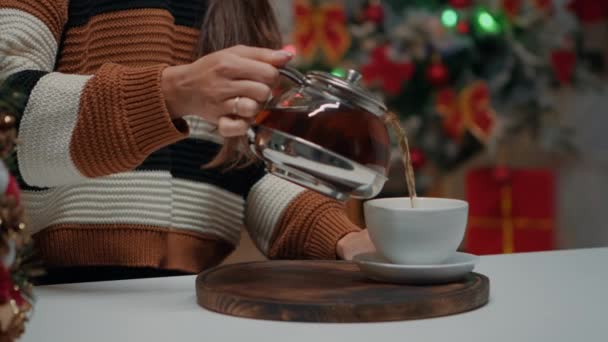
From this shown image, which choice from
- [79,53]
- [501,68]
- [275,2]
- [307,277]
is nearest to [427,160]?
[501,68]

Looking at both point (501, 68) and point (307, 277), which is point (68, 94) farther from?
point (501, 68)

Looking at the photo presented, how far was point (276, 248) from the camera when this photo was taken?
1277 millimetres

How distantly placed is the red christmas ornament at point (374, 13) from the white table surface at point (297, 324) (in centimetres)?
155

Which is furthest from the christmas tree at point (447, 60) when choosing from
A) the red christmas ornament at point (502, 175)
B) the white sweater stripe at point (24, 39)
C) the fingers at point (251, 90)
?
the fingers at point (251, 90)

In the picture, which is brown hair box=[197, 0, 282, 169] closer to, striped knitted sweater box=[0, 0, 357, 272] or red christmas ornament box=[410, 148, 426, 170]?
striped knitted sweater box=[0, 0, 357, 272]

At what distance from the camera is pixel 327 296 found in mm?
842

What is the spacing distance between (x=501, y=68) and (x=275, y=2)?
127cm

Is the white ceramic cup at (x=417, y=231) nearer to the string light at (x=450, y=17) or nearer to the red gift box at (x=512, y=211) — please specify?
the string light at (x=450, y=17)

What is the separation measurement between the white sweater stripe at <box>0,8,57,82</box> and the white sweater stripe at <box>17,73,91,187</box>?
0.07 m

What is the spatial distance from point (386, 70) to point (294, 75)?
1614 mm

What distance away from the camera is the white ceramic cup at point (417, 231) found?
0.91m

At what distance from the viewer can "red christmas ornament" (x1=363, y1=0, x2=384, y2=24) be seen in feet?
8.11

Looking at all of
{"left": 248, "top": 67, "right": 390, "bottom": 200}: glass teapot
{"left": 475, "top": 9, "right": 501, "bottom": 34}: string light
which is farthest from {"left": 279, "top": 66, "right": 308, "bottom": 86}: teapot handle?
{"left": 475, "top": 9, "right": 501, "bottom": 34}: string light

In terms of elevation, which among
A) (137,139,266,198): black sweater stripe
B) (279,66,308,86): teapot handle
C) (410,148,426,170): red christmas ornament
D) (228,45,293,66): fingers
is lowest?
(410,148,426,170): red christmas ornament
